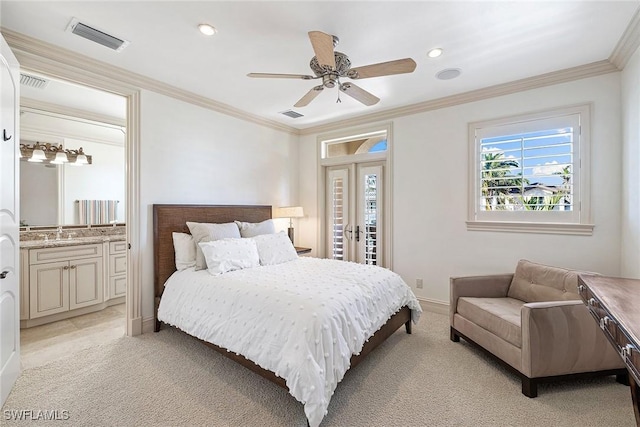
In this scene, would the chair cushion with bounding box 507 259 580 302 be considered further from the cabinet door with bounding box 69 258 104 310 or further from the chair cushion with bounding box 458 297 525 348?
the cabinet door with bounding box 69 258 104 310

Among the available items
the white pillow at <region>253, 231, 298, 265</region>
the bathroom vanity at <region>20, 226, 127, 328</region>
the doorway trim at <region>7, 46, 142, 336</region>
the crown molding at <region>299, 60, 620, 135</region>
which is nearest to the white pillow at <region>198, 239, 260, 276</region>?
the white pillow at <region>253, 231, 298, 265</region>

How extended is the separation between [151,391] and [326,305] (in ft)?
4.78

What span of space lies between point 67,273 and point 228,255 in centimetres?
221

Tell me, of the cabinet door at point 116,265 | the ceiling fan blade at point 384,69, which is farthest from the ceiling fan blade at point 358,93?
the cabinet door at point 116,265

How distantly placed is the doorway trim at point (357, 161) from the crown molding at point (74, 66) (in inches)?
82.1

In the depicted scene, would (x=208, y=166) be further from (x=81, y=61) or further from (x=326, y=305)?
(x=326, y=305)

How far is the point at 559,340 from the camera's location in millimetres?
2045

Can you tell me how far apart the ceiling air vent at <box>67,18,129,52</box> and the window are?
12.3 ft

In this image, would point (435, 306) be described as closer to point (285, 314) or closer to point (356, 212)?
point (356, 212)

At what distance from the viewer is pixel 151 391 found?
211 centimetres

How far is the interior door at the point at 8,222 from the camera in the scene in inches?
75.8

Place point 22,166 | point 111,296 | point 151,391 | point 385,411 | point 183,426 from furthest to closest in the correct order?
point 111,296, point 22,166, point 151,391, point 385,411, point 183,426

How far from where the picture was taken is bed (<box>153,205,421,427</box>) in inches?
70.2

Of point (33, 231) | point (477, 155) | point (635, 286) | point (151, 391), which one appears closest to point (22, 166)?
point (33, 231)
